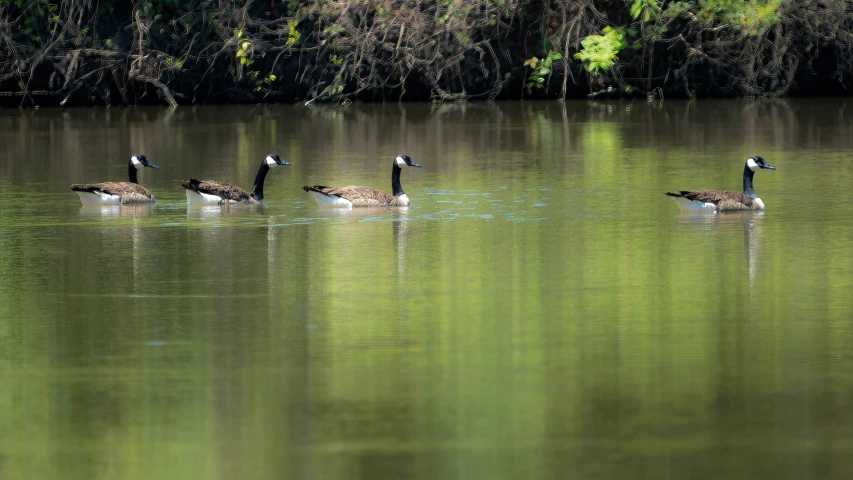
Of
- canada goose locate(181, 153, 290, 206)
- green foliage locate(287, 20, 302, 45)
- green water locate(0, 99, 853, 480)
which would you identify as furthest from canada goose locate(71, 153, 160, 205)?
green foliage locate(287, 20, 302, 45)

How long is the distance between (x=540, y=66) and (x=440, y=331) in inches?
933

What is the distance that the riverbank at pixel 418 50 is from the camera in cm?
3178

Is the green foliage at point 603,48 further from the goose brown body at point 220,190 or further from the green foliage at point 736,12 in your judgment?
the goose brown body at point 220,190

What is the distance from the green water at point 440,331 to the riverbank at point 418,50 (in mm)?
12207

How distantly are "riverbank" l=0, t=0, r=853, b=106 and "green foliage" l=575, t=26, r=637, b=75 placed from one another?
0.03 metres

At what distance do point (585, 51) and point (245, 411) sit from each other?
24.6 metres

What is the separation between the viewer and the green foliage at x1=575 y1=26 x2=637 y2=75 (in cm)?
3122

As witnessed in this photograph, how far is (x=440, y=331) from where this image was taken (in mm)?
9617

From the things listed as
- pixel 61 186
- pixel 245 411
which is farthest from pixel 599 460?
pixel 61 186

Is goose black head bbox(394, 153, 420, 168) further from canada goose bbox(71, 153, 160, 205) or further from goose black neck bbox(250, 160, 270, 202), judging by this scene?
canada goose bbox(71, 153, 160, 205)

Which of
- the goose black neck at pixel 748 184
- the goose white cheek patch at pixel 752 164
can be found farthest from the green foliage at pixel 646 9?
the goose black neck at pixel 748 184

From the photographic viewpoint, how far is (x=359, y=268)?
487 inches

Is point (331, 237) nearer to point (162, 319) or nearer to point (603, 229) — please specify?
point (603, 229)

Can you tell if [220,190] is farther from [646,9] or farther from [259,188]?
[646,9]
